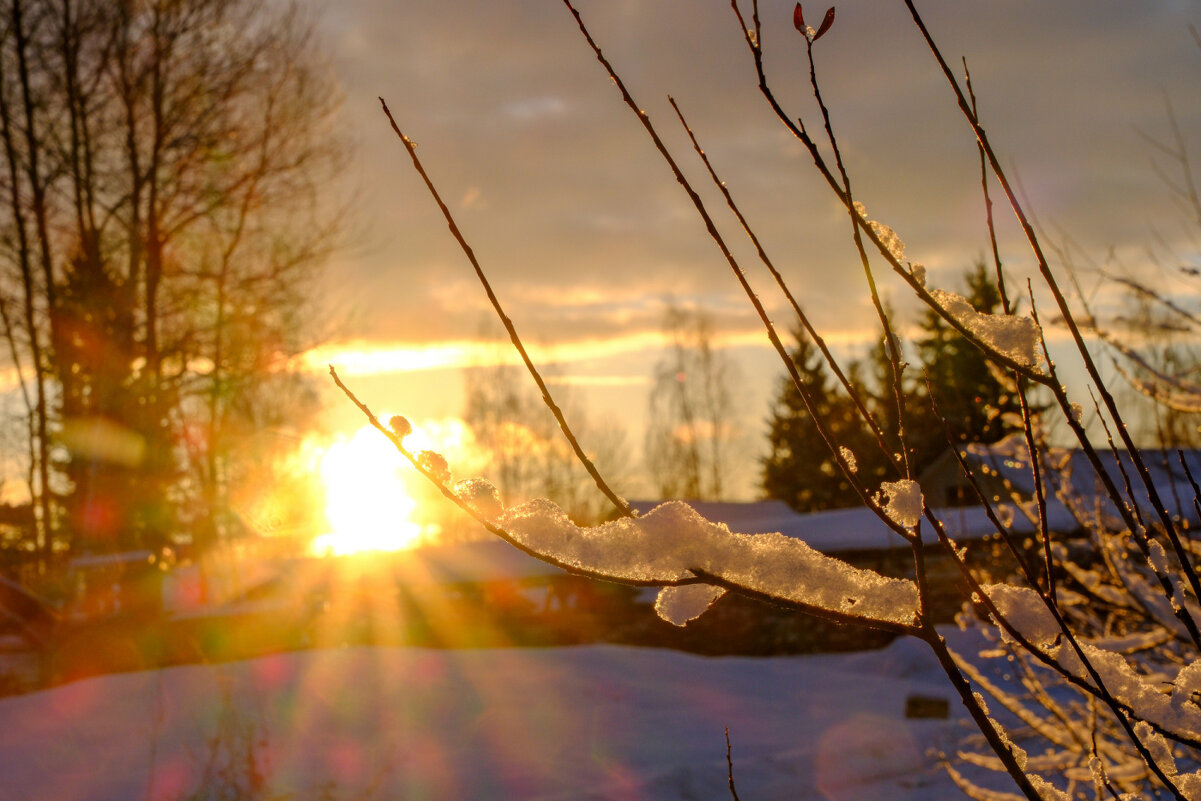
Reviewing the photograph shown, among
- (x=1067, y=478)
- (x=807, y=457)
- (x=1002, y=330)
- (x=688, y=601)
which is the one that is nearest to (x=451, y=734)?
(x=1067, y=478)

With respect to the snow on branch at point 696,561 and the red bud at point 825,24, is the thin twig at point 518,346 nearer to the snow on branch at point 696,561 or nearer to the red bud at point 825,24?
the snow on branch at point 696,561

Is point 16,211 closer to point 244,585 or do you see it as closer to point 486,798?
point 244,585

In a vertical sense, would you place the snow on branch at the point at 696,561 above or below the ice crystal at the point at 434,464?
below

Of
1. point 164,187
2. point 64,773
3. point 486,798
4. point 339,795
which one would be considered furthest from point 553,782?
point 164,187

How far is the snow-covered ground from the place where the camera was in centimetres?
549

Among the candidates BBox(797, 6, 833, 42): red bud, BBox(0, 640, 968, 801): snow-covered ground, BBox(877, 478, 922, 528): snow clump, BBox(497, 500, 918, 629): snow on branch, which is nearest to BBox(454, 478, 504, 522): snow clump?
BBox(497, 500, 918, 629): snow on branch

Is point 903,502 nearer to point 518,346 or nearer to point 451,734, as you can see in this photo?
point 518,346

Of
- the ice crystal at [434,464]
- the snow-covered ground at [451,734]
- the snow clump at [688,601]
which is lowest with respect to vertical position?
the snow-covered ground at [451,734]

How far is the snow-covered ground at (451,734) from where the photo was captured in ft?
18.0

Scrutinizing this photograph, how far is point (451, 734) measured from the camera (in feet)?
21.7

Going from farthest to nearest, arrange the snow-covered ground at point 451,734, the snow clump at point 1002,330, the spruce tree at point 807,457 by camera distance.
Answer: the spruce tree at point 807,457, the snow-covered ground at point 451,734, the snow clump at point 1002,330

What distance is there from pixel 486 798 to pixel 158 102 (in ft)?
34.5

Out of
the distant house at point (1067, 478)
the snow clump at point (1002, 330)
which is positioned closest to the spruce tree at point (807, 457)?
the distant house at point (1067, 478)

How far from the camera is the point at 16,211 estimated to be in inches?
448
